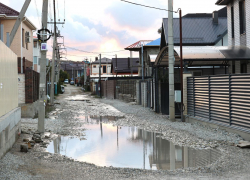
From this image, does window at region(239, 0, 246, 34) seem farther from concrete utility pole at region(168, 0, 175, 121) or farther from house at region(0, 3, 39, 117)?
house at region(0, 3, 39, 117)

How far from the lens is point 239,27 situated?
70.5 feet

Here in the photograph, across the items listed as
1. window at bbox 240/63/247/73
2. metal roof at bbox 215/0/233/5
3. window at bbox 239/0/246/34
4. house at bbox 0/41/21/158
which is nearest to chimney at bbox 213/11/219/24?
metal roof at bbox 215/0/233/5

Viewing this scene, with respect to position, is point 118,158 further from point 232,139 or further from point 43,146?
point 232,139

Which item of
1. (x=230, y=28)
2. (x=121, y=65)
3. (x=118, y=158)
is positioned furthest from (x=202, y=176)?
(x=121, y=65)

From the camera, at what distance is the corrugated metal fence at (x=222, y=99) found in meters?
11.4

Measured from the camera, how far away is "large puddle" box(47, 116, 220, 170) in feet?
28.5

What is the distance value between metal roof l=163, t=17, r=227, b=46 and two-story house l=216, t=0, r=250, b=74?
6946 mm

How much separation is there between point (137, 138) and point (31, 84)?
890 centimetres

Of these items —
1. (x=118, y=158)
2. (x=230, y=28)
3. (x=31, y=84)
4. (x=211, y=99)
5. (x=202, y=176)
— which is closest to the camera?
(x=202, y=176)

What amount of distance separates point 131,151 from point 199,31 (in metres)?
24.1

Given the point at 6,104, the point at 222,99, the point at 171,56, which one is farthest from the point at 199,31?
the point at 6,104

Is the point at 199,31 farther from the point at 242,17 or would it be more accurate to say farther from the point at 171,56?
the point at 171,56

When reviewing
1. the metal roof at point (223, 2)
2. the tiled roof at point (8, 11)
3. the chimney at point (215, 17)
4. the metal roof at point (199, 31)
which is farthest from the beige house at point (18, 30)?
the chimney at point (215, 17)

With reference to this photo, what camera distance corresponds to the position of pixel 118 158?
9.27 metres
